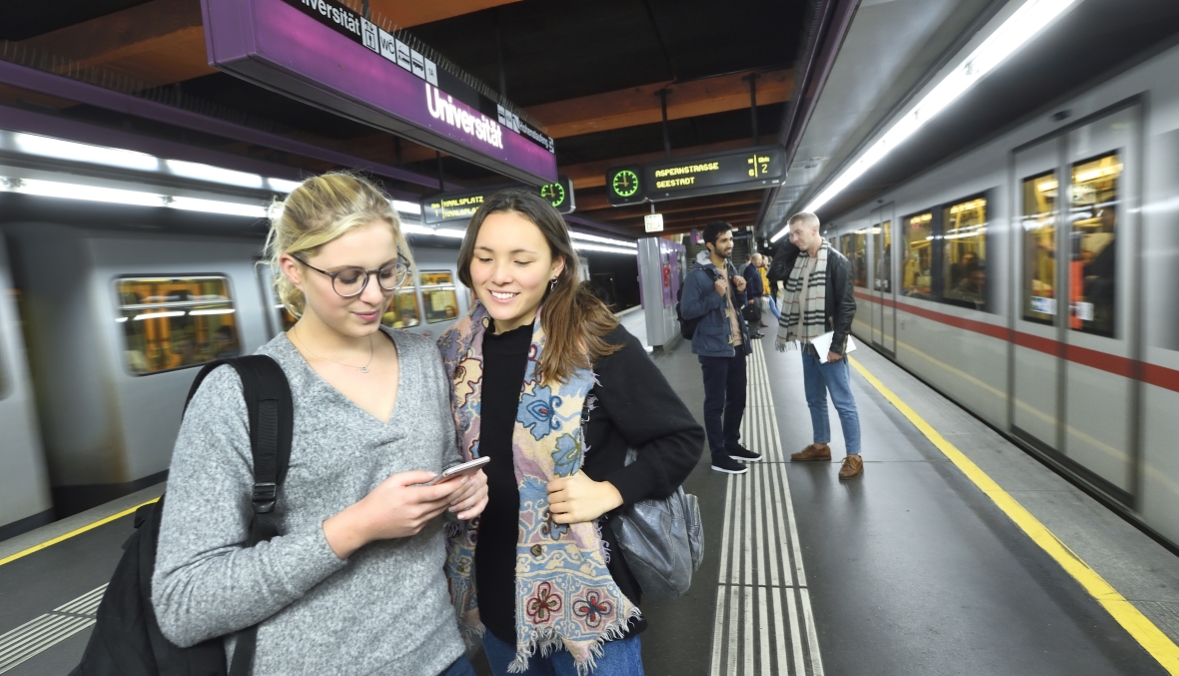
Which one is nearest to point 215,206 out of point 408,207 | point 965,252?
point 408,207

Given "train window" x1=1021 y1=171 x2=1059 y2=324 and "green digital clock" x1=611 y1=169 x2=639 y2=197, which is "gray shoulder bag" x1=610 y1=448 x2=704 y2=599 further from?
"green digital clock" x1=611 y1=169 x2=639 y2=197

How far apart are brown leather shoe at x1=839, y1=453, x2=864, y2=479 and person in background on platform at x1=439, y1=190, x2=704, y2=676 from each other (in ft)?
11.1

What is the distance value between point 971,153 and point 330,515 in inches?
252

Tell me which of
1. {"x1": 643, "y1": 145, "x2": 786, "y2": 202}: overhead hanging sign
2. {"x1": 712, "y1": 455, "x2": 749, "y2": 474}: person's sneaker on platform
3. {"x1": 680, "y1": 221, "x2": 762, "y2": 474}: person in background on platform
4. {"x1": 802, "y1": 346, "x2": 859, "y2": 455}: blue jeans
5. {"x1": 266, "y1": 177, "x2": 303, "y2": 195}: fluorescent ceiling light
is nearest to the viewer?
{"x1": 802, "y1": 346, "x2": 859, "y2": 455}: blue jeans

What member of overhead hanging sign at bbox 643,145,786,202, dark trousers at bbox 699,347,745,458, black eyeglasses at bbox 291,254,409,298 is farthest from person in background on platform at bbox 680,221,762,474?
black eyeglasses at bbox 291,254,409,298

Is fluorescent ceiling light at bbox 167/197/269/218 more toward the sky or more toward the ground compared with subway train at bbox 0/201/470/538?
more toward the sky

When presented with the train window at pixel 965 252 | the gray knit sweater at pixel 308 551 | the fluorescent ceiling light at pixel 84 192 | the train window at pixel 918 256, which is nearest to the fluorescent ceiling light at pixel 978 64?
the train window at pixel 965 252

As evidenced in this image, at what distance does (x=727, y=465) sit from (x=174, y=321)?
4.86m

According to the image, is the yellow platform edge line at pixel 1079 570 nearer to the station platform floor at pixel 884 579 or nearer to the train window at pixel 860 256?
the station platform floor at pixel 884 579

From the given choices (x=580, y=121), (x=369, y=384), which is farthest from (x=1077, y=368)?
(x=580, y=121)

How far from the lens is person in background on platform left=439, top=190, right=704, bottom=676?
131 centimetres

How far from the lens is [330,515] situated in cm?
103

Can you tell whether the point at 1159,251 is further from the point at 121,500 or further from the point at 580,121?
the point at 121,500

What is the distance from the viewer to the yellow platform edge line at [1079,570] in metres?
2.40
